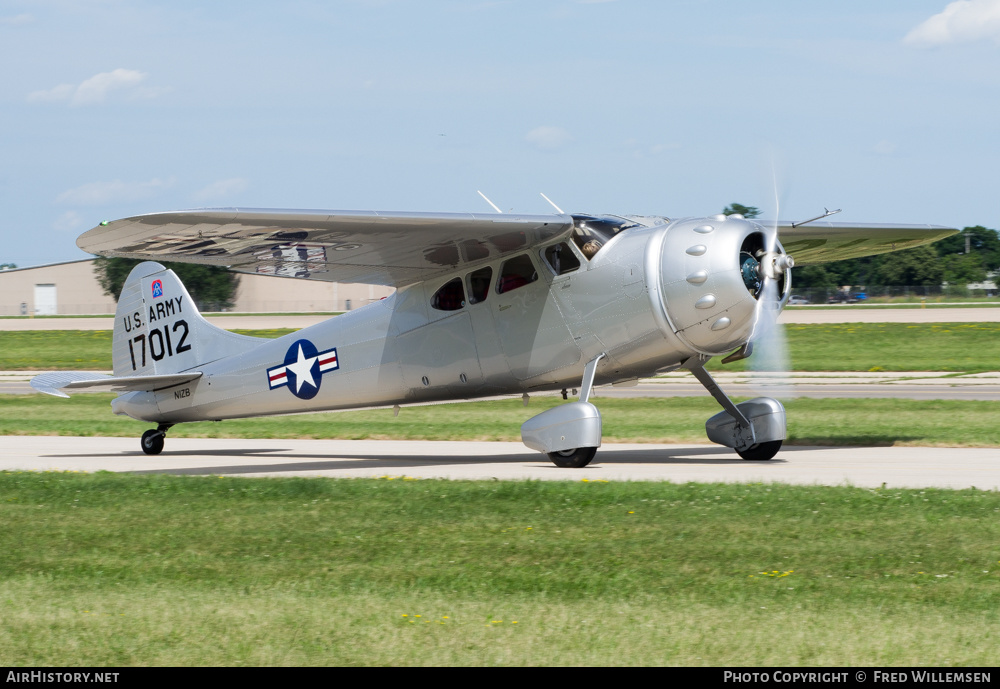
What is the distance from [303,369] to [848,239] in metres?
8.30

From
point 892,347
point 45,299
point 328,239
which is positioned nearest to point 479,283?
point 328,239

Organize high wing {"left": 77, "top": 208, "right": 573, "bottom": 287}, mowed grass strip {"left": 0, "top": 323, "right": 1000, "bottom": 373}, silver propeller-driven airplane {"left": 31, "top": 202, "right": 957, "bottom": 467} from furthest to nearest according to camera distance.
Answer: mowed grass strip {"left": 0, "top": 323, "right": 1000, "bottom": 373} → silver propeller-driven airplane {"left": 31, "top": 202, "right": 957, "bottom": 467} → high wing {"left": 77, "top": 208, "right": 573, "bottom": 287}

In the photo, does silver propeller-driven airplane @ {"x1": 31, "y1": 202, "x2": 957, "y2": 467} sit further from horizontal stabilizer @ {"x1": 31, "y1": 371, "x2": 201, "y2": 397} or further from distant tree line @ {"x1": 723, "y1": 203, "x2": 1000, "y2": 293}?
distant tree line @ {"x1": 723, "y1": 203, "x2": 1000, "y2": 293}

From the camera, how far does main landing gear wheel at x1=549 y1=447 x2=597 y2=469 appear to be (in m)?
13.6

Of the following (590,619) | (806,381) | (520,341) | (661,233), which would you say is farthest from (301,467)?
(806,381)

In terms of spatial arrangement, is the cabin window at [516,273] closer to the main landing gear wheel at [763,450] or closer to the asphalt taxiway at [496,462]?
the asphalt taxiway at [496,462]

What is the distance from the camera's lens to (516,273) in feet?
46.6

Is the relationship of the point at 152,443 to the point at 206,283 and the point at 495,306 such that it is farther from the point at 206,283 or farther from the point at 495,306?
the point at 206,283

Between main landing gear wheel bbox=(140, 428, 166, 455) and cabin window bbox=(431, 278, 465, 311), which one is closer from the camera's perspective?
cabin window bbox=(431, 278, 465, 311)

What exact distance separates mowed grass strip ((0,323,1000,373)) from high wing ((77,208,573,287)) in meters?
21.2

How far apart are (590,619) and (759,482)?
5.96m

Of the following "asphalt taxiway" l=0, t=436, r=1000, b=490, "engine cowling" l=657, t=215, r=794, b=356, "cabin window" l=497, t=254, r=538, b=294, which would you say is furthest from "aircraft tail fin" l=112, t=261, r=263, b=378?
"engine cowling" l=657, t=215, r=794, b=356

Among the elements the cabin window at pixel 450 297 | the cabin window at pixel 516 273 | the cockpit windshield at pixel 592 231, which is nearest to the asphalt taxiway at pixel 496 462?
the cabin window at pixel 450 297
